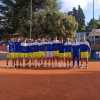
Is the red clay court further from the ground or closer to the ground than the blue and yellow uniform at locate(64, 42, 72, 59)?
closer to the ground

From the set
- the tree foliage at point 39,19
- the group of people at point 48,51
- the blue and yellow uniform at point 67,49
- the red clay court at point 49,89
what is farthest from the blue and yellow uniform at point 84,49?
the tree foliage at point 39,19

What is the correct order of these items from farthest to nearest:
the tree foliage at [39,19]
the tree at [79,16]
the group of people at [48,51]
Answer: the tree at [79,16]
the tree foliage at [39,19]
the group of people at [48,51]

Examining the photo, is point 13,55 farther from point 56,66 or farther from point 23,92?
point 23,92

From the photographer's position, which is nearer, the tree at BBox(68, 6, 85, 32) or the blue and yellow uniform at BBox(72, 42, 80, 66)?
the blue and yellow uniform at BBox(72, 42, 80, 66)

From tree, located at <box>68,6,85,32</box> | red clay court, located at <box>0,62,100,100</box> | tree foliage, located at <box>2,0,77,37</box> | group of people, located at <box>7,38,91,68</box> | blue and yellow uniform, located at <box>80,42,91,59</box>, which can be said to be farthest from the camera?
tree, located at <box>68,6,85,32</box>

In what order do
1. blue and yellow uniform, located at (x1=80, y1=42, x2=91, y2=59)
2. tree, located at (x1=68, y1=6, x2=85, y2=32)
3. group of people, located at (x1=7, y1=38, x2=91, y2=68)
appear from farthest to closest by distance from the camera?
tree, located at (x1=68, y1=6, x2=85, y2=32) < group of people, located at (x1=7, y1=38, x2=91, y2=68) < blue and yellow uniform, located at (x1=80, y1=42, x2=91, y2=59)

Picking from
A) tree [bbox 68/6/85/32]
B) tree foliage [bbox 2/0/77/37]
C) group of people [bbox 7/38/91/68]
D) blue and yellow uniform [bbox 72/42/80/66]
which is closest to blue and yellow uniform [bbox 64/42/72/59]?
group of people [bbox 7/38/91/68]

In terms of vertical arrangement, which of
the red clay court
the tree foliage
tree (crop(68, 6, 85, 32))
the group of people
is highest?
tree (crop(68, 6, 85, 32))

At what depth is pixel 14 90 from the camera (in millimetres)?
14961

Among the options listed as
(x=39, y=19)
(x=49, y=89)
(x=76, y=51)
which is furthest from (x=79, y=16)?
(x=49, y=89)

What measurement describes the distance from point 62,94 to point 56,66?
13708 millimetres

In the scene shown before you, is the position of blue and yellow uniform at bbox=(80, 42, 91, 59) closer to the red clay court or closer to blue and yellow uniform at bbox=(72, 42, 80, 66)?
blue and yellow uniform at bbox=(72, 42, 80, 66)

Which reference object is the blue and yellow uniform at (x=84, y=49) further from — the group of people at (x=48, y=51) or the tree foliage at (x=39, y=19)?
the tree foliage at (x=39, y=19)

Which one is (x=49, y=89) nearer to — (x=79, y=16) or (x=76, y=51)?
(x=76, y=51)
